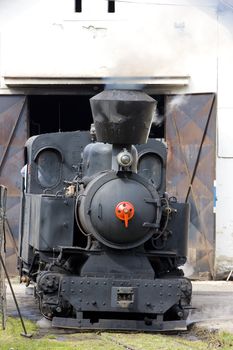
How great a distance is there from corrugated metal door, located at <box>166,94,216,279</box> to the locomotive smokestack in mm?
7510

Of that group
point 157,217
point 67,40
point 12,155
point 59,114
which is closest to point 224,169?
point 67,40

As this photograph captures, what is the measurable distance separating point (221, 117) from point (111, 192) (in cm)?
769

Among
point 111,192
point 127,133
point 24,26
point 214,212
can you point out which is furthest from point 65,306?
point 24,26

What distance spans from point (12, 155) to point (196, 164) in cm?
385

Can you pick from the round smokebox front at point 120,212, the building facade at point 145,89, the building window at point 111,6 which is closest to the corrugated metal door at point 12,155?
the building facade at point 145,89

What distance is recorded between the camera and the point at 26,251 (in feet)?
37.9

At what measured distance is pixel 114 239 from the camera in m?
9.69

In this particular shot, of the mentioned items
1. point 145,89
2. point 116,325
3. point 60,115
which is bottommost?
point 116,325

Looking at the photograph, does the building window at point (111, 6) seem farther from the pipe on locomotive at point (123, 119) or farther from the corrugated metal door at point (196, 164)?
the pipe on locomotive at point (123, 119)

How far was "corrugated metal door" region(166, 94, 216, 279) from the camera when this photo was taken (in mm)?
Result: 16875

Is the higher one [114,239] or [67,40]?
[67,40]

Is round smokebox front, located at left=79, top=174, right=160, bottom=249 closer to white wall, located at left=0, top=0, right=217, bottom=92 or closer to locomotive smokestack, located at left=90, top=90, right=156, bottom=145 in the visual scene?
locomotive smokestack, located at left=90, top=90, right=156, bottom=145

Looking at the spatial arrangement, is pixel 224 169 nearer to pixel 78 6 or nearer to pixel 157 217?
pixel 78 6

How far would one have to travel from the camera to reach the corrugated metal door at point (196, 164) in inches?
664
